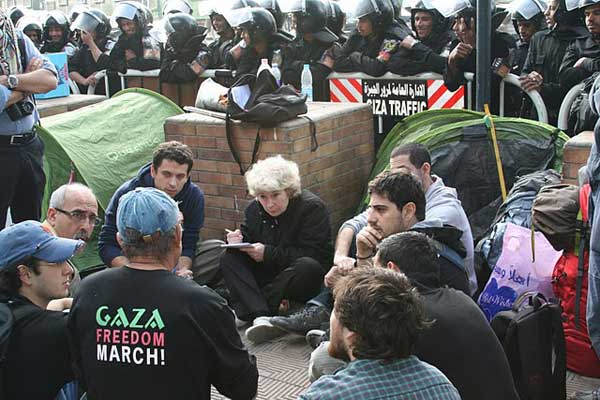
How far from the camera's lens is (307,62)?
977 cm

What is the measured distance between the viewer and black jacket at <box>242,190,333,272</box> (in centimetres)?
543

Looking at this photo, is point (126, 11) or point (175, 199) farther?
point (126, 11)

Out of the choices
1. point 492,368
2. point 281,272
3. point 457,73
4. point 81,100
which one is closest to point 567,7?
point 457,73

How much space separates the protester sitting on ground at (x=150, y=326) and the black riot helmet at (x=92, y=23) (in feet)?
34.2

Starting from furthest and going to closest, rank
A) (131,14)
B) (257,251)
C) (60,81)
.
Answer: (131,14) < (60,81) < (257,251)

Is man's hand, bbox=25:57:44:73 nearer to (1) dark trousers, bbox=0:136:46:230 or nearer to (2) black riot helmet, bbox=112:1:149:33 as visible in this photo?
(1) dark trousers, bbox=0:136:46:230

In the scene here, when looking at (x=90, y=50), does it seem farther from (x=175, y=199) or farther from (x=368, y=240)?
(x=368, y=240)

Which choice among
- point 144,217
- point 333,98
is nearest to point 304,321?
point 144,217

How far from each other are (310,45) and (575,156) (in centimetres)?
552

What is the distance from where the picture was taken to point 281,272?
5.42 meters

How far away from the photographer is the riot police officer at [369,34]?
9.06m

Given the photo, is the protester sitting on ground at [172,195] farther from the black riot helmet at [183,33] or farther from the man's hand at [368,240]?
the black riot helmet at [183,33]

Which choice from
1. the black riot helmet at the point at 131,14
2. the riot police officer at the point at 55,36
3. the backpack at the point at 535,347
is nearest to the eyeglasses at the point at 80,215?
the backpack at the point at 535,347

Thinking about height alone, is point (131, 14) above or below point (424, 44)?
above
